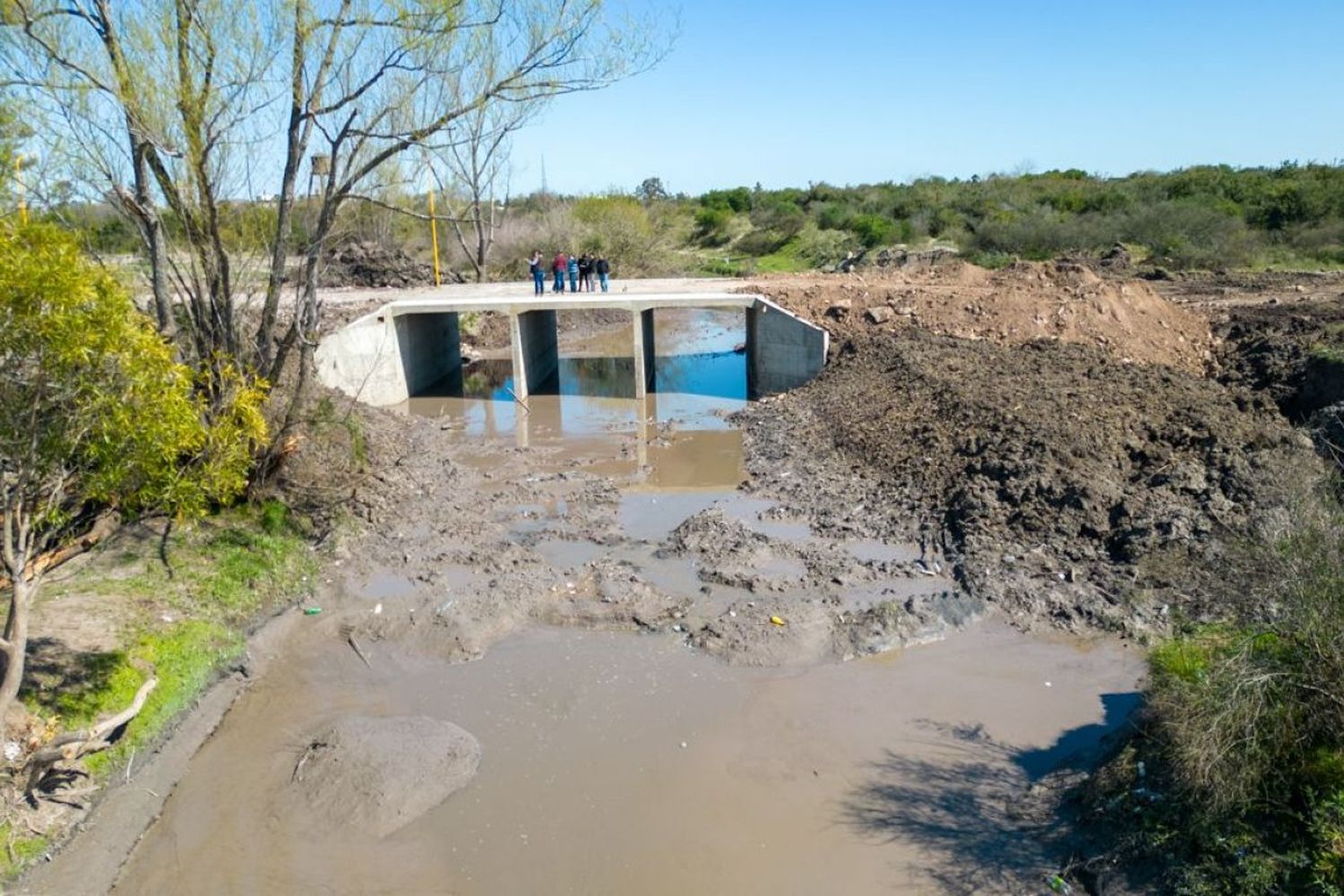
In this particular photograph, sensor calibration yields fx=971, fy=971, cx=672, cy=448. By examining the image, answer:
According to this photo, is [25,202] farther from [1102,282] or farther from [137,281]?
[1102,282]

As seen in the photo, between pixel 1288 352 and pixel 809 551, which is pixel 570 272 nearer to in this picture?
pixel 809 551

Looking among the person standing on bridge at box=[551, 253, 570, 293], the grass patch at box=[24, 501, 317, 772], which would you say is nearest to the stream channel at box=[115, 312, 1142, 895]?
the grass patch at box=[24, 501, 317, 772]

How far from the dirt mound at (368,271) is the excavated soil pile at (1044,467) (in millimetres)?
18631

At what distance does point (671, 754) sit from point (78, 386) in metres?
6.41

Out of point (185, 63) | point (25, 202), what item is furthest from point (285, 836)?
point (185, 63)

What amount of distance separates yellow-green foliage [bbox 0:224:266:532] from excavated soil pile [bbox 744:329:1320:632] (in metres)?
10.1

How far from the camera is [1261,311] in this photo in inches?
912

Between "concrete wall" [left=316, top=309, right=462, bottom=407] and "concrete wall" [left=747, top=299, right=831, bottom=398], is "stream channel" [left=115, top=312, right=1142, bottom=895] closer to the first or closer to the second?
"concrete wall" [left=747, top=299, right=831, bottom=398]

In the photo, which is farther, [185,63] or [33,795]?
[185,63]

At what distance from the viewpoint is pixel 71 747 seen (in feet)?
27.8

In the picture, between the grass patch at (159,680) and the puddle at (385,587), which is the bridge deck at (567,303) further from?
the grass patch at (159,680)

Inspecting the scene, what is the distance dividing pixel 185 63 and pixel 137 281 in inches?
171

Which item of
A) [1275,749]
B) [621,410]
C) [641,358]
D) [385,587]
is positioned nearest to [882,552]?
[385,587]

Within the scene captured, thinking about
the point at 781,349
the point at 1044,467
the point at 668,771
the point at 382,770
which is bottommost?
the point at 668,771
